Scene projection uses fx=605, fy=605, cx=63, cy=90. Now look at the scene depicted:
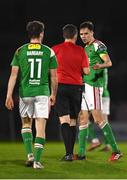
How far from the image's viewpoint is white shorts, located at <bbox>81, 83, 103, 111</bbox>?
8836 millimetres

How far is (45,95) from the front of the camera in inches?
294

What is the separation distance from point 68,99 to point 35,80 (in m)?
1.15

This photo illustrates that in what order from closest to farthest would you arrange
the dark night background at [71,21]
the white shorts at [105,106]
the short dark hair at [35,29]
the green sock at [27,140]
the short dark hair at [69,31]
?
the short dark hair at [35,29], the green sock at [27,140], the short dark hair at [69,31], the white shorts at [105,106], the dark night background at [71,21]

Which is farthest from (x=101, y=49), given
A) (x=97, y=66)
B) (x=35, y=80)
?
(x=35, y=80)

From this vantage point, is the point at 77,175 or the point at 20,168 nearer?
the point at 77,175

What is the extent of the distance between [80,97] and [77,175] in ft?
6.31

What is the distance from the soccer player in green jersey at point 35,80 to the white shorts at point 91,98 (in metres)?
1.40

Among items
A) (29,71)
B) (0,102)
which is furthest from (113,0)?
(29,71)

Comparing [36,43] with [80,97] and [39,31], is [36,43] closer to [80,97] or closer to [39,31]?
[39,31]

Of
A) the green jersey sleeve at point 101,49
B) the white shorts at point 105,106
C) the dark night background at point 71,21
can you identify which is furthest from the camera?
the dark night background at point 71,21

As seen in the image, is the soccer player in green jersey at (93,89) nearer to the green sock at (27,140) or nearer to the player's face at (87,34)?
the player's face at (87,34)

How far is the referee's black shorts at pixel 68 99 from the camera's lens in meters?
8.41

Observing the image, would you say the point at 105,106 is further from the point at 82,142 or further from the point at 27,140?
the point at 27,140

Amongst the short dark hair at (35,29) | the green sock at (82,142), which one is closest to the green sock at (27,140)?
the short dark hair at (35,29)
